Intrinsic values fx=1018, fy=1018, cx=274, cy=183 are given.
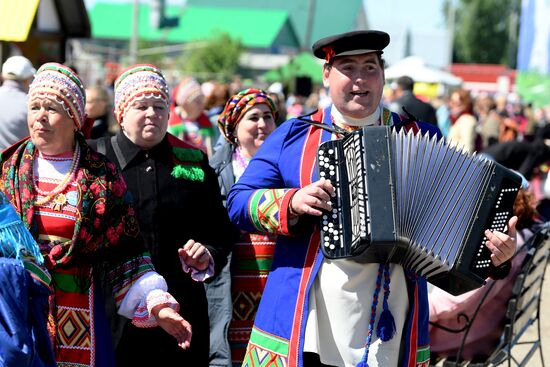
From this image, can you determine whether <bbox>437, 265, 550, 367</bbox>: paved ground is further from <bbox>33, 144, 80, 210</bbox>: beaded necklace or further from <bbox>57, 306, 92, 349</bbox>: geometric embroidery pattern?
<bbox>33, 144, 80, 210</bbox>: beaded necklace

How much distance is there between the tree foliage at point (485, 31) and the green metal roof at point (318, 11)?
26.8 feet

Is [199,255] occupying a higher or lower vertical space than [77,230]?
lower

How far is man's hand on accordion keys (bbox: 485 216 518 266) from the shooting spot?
340cm

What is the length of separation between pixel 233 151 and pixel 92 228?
1.90 m

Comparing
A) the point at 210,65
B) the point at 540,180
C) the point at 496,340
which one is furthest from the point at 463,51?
the point at 496,340

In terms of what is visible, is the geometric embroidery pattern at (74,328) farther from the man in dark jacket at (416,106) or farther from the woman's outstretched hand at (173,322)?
the man in dark jacket at (416,106)

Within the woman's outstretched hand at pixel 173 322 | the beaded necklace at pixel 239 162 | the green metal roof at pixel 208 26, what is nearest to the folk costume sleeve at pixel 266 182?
the woman's outstretched hand at pixel 173 322

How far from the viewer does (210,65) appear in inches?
2311

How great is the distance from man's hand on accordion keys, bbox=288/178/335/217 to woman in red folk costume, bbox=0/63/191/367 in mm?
638

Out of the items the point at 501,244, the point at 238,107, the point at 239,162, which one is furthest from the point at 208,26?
the point at 501,244

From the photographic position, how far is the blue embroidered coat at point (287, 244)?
348 cm

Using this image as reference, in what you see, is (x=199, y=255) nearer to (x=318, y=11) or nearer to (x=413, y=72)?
(x=413, y=72)

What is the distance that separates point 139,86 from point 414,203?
63.6 inches

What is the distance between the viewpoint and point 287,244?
361 centimetres
